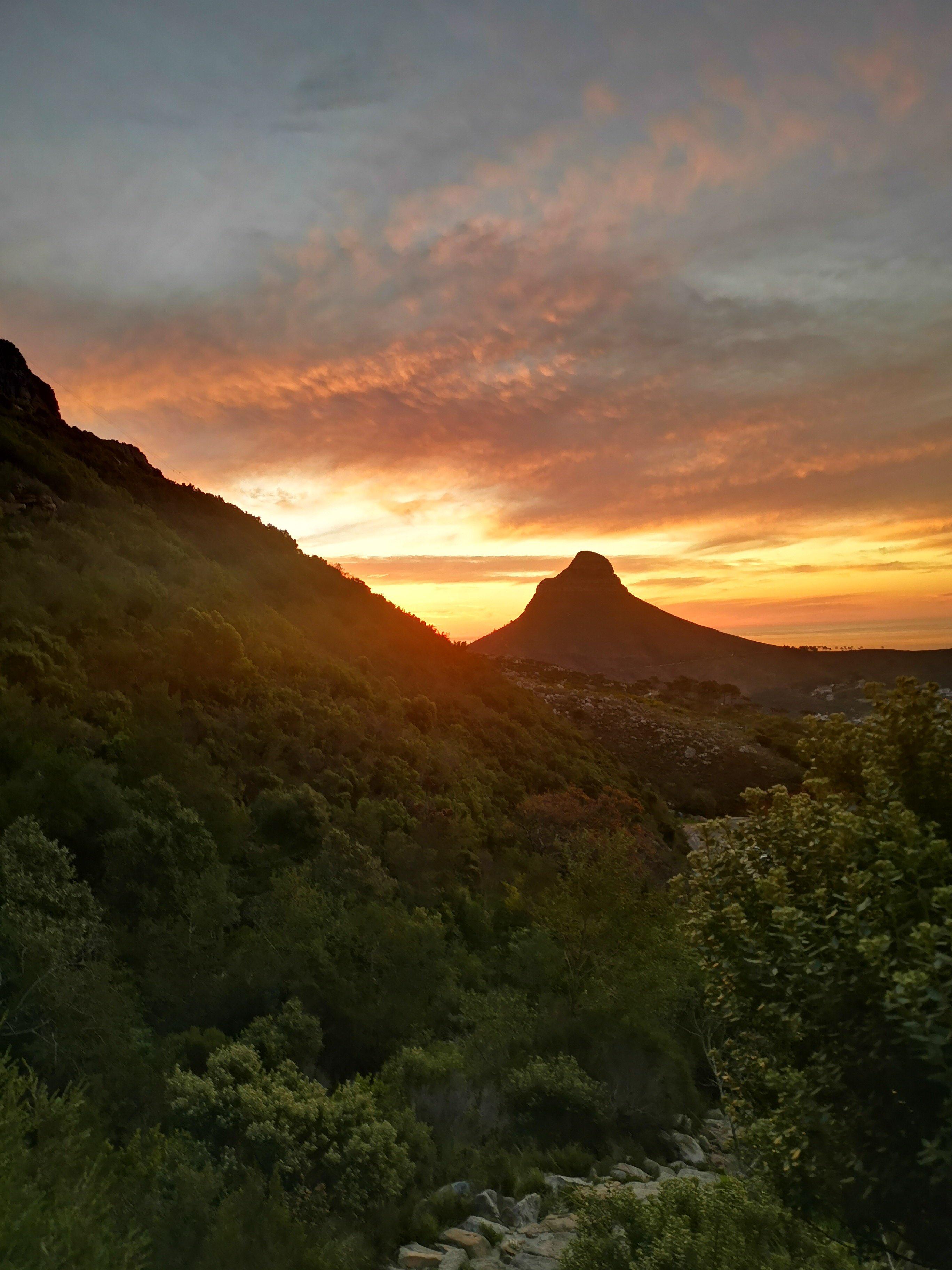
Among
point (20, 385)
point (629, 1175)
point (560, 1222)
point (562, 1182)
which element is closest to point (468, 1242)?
point (560, 1222)

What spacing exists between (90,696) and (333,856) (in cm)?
1045

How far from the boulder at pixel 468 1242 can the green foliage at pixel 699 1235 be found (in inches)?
86.9

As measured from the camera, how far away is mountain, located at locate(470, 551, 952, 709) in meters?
Result: 128

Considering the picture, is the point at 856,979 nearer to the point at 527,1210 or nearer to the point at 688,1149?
the point at 527,1210

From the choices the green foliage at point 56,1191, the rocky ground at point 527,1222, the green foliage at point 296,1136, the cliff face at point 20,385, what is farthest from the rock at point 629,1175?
the cliff face at point 20,385

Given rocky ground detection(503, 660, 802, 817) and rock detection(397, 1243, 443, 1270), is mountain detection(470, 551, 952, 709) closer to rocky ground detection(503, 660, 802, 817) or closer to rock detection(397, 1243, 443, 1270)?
rocky ground detection(503, 660, 802, 817)

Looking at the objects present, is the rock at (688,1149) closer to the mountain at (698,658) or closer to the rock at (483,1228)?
the rock at (483,1228)

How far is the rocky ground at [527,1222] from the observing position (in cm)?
1309

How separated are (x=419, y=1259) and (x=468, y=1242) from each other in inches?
44.6

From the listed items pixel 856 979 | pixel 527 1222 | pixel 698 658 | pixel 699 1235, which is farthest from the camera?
pixel 698 658

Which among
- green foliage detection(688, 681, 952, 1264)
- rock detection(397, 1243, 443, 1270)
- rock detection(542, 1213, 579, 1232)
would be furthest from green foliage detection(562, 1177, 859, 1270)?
green foliage detection(688, 681, 952, 1264)

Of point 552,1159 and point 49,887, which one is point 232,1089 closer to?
point 49,887

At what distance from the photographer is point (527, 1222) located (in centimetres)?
1473

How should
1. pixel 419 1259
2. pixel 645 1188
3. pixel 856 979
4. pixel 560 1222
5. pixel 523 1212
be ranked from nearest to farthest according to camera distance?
1. pixel 856 979
2. pixel 419 1259
3. pixel 560 1222
4. pixel 523 1212
5. pixel 645 1188
